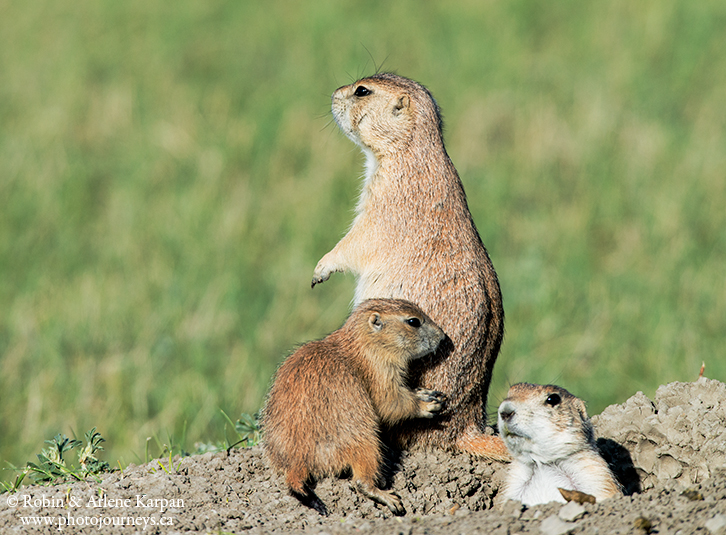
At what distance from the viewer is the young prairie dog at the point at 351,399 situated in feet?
15.2

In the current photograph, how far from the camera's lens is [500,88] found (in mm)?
14273

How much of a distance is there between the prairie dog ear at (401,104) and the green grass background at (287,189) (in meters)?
1.08

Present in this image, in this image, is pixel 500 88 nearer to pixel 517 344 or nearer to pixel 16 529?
pixel 517 344

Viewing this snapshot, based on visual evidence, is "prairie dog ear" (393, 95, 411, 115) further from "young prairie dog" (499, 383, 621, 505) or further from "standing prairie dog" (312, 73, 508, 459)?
"young prairie dog" (499, 383, 621, 505)

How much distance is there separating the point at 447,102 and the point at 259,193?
3.58m

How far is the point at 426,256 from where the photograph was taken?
521cm

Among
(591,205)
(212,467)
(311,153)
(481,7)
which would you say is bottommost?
(212,467)

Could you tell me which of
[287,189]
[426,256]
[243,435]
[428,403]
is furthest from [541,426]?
[287,189]

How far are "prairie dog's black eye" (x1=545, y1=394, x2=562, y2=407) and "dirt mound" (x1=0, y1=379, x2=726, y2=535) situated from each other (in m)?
0.63

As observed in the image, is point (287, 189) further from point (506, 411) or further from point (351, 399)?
point (506, 411)

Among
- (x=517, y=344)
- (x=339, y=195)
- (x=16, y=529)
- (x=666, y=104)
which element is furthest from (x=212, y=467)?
(x=666, y=104)

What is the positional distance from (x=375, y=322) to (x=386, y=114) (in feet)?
5.18

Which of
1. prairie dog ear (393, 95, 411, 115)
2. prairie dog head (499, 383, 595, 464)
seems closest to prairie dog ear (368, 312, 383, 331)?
prairie dog head (499, 383, 595, 464)

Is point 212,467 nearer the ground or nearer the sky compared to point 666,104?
nearer the ground
